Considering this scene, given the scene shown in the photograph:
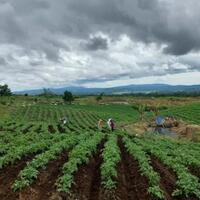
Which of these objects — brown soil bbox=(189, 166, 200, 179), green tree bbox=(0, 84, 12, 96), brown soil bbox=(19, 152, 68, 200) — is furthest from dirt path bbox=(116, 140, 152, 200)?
green tree bbox=(0, 84, 12, 96)

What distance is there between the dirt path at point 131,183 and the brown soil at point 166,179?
81 cm

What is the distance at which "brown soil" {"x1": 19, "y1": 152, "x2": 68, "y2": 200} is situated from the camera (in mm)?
14320

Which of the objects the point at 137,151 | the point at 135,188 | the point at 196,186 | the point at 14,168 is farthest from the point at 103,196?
the point at 137,151

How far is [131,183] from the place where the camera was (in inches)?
679

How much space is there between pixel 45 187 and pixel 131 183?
3792 mm

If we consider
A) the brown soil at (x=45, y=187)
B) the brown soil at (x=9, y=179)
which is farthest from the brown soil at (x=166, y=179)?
the brown soil at (x=9, y=179)

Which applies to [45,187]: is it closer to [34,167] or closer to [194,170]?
[34,167]

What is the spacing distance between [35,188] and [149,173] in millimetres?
4885

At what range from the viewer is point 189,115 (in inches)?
3686

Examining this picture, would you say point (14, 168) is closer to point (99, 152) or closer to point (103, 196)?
point (103, 196)

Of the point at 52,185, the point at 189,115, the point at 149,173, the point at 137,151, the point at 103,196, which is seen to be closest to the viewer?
the point at 103,196

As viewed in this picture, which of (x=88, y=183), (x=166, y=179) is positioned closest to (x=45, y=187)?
(x=88, y=183)

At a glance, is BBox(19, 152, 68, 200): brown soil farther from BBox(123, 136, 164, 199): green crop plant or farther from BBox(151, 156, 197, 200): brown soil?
BBox(151, 156, 197, 200): brown soil

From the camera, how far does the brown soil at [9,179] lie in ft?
47.5
